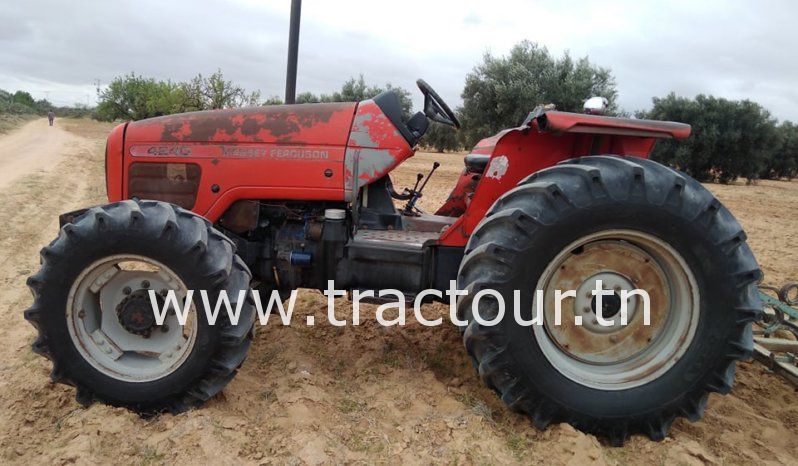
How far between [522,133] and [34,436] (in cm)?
282

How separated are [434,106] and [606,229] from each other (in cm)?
155

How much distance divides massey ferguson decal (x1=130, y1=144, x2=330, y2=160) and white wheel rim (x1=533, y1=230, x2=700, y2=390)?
153 cm

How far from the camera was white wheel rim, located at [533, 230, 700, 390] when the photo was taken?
274cm

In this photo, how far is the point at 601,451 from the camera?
2.52 meters

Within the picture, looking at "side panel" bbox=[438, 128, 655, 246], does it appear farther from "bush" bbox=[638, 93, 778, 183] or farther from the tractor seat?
"bush" bbox=[638, 93, 778, 183]

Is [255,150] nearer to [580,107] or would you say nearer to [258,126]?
[258,126]

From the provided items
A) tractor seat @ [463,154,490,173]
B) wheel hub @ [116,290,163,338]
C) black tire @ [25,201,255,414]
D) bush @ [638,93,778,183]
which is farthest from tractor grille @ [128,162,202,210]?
bush @ [638,93,778,183]

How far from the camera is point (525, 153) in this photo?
3172 millimetres

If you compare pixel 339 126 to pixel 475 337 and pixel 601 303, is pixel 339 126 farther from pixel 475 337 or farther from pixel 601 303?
pixel 601 303

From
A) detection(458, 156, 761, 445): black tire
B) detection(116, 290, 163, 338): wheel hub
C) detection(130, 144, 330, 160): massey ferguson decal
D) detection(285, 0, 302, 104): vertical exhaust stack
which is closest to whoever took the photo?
detection(458, 156, 761, 445): black tire

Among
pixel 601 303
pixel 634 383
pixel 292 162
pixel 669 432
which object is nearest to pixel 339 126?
pixel 292 162

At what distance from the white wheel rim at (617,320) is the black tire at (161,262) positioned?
1522mm

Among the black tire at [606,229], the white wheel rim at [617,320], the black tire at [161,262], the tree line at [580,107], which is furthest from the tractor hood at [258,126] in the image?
the tree line at [580,107]

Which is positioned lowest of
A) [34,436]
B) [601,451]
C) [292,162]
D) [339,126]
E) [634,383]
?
[34,436]
